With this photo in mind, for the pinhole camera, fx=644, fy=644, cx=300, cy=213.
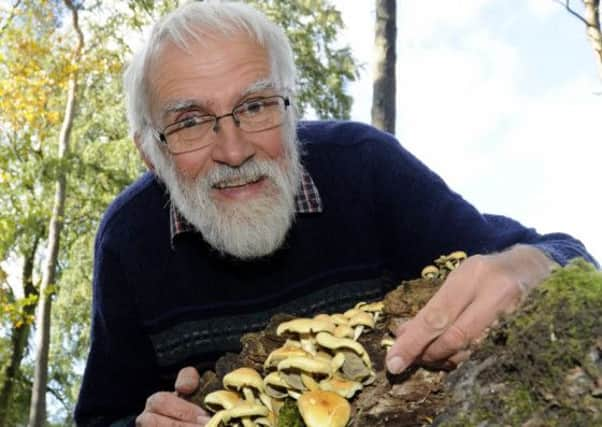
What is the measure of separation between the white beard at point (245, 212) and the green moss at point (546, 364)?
6.43 feet

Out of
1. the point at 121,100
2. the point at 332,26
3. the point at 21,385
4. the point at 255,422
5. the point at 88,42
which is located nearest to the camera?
the point at 255,422

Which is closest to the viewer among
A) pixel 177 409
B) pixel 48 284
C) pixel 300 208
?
pixel 177 409

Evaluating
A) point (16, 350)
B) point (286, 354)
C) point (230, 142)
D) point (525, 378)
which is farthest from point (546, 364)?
point (16, 350)

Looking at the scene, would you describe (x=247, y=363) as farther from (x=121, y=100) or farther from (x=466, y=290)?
(x=121, y=100)

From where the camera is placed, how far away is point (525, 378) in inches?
60.6

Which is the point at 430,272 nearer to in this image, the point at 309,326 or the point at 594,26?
the point at 309,326

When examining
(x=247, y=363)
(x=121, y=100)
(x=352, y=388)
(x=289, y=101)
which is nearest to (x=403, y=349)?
(x=352, y=388)

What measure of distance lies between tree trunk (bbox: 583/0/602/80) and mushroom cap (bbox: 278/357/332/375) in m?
7.24

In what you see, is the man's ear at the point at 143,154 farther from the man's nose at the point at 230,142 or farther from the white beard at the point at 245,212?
the man's nose at the point at 230,142

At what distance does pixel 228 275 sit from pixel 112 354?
0.81 meters

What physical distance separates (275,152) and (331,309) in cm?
95

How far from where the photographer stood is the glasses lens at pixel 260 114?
3.36m

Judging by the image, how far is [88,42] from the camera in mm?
17516

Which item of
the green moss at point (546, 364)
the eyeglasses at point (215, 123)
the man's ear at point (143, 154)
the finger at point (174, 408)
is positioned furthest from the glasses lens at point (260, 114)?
the green moss at point (546, 364)
